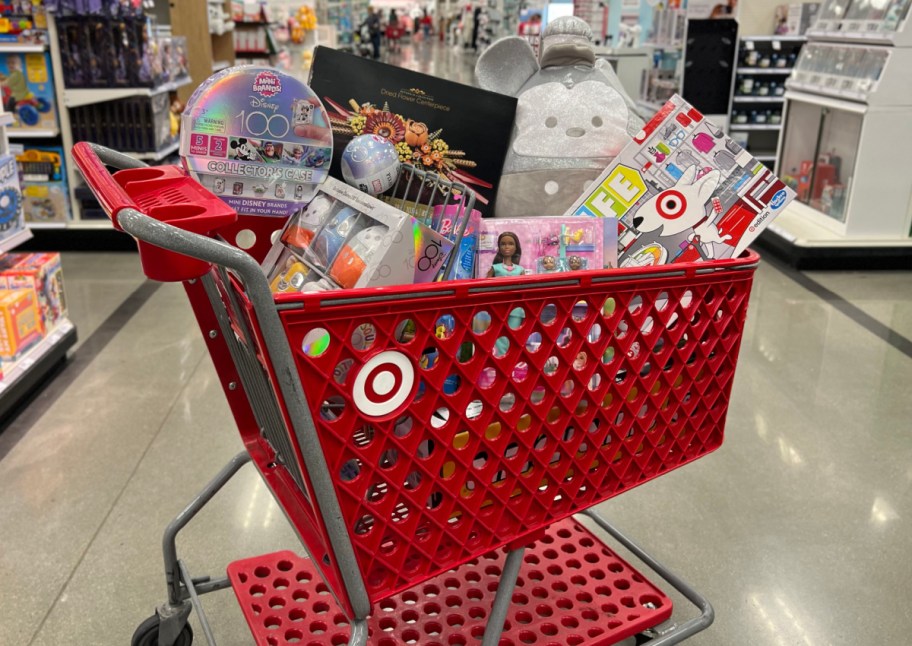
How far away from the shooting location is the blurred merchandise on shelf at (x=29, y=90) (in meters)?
4.57

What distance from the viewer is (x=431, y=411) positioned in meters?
1.12

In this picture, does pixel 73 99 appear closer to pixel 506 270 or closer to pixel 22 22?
pixel 22 22

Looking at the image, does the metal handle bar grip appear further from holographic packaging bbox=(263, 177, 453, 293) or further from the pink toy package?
the pink toy package

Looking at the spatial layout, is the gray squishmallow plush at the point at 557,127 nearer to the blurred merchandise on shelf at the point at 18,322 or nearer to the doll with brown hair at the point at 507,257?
the doll with brown hair at the point at 507,257

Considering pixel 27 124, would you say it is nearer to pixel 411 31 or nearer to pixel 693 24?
pixel 693 24

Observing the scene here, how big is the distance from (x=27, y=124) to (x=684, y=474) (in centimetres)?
409

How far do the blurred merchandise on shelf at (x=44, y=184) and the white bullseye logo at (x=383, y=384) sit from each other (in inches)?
175

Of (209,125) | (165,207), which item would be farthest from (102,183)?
(209,125)

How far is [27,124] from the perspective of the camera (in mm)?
4656

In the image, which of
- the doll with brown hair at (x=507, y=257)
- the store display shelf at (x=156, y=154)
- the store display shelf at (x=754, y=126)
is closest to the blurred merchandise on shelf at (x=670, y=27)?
the store display shelf at (x=754, y=126)

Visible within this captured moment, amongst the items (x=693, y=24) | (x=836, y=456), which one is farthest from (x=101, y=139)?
(x=693, y=24)

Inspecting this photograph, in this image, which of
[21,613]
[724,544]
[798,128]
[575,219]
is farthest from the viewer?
[798,128]

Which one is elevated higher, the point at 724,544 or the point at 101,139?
the point at 101,139

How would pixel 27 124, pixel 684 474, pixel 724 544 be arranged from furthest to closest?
pixel 27 124 < pixel 684 474 < pixel 724 544
